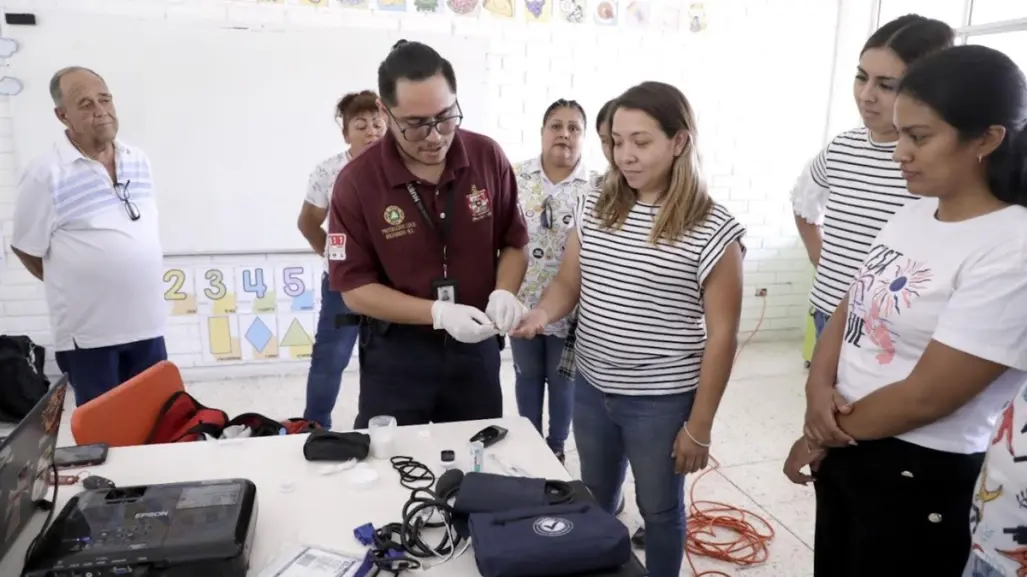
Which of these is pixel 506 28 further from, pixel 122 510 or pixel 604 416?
pixel 122 510

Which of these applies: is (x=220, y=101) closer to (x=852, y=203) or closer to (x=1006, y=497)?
(x=852, y=203)

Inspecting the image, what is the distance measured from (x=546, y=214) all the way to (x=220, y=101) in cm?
206

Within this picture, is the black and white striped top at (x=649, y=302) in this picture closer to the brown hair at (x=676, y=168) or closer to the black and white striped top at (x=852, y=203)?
the brown hair at (x=676, y=168)

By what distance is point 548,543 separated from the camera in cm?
104

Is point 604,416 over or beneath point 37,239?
beneath

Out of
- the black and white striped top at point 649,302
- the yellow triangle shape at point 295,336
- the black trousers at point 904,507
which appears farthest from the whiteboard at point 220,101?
A: the black trousers at point 904,507

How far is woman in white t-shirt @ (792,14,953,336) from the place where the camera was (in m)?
1.59

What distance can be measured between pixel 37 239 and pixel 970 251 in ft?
8.68

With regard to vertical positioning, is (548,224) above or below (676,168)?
below

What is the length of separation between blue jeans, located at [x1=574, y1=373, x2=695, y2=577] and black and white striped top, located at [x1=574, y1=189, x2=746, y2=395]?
43 millimetres

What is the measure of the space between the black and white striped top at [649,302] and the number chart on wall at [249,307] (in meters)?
2.62

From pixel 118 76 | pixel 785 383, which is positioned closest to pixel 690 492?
pixel 785 383

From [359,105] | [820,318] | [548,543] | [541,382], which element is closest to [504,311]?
[548,543]

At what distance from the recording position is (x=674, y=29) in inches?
164
